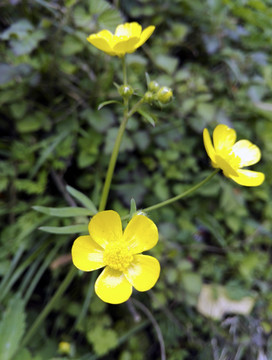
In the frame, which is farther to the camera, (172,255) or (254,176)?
(172,255)

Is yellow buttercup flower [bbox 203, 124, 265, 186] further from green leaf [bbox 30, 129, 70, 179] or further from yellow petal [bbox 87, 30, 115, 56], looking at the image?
green leaf [bbox 30, 129, 70, 179]

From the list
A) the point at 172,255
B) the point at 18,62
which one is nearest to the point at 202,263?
the point at 172,255

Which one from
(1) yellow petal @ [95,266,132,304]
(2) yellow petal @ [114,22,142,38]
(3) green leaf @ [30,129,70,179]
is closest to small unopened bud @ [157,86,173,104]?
(2) yellow petal @ [114,22,142,38]

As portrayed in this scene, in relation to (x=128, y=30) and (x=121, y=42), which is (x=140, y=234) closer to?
(x=121, y=42)

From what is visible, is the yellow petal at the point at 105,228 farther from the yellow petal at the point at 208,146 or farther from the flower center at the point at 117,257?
the yellow petal at the point at 208,146

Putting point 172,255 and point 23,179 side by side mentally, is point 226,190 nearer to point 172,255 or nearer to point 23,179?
point 172,255

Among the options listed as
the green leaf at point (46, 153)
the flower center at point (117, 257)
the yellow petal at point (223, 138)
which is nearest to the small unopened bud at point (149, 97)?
the yellow petal at point (223, 138)

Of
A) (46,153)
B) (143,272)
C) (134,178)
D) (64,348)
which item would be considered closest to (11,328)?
(64,348)
